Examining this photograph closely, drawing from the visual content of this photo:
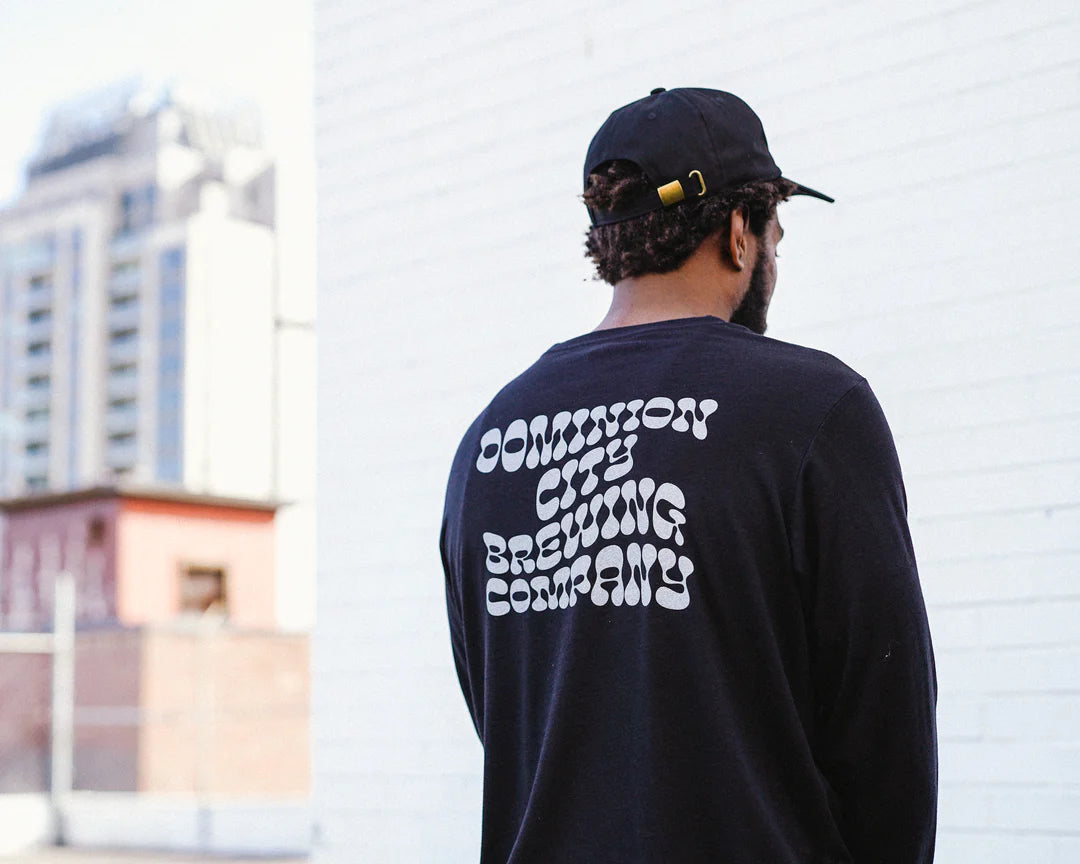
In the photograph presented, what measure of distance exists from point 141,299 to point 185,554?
228ft

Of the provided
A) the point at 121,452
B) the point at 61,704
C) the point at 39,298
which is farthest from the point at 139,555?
the point at 39,298

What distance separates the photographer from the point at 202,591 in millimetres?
18844

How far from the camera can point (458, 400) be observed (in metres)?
4.04

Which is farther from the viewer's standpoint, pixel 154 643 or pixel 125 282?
pixel 125 282

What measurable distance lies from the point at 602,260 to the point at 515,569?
0.34m

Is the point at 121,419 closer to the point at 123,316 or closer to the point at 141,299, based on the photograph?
the point at 123,316

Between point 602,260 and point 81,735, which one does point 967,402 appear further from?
point 81,735

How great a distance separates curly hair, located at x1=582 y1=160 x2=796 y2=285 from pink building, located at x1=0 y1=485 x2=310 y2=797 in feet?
35.9

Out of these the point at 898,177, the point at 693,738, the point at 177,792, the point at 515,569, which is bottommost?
the point at 177,792

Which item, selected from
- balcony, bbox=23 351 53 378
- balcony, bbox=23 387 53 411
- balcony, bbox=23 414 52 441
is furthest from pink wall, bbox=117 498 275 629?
balcony, bbox=23 387 53 411

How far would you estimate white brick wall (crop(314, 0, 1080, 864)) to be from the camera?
2902 millimetres

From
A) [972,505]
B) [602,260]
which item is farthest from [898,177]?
[602,260]

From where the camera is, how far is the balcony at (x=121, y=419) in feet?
278

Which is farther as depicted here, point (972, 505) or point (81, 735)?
point (81, 735)
